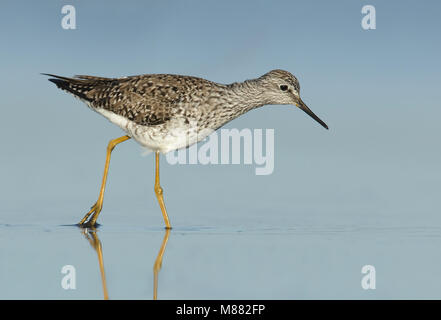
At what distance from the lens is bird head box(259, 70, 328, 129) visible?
1412cm

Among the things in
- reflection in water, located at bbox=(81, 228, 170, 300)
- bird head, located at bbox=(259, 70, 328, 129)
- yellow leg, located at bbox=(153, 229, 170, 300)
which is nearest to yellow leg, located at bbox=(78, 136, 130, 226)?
reflection in water, located at bbox=(81, 228, 170, 300)

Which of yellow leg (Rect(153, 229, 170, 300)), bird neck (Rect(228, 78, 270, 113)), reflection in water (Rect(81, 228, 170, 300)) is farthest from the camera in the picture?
bird neck (Rect(228, 78, 270, 113))

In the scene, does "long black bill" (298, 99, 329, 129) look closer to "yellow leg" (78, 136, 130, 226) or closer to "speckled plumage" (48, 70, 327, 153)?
"speckled plumage" (48, 70, 327, 153)

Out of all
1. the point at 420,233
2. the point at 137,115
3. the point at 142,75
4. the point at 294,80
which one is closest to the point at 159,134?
the point at 137,115

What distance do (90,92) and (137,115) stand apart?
4.61 feet

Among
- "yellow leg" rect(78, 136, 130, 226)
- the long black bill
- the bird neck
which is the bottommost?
"yellow leg" rect(78, 136, 130, 226)

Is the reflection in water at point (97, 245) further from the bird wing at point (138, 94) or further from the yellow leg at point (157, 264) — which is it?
the bird wing at point (138, 94)

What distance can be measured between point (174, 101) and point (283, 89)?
2.25 metres

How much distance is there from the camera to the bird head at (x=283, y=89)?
46.3ft

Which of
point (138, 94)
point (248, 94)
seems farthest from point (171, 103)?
point (248, 94)

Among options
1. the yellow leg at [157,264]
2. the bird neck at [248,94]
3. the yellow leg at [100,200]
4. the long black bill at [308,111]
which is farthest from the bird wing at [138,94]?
the yellow leg at [157,264]

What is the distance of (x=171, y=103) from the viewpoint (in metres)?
13.6

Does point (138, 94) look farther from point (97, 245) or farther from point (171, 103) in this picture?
point (97, 245)

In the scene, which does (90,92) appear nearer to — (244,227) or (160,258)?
(244,227)
